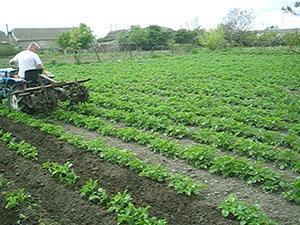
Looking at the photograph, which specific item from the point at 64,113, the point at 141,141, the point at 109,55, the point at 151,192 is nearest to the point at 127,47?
the point at 109,55

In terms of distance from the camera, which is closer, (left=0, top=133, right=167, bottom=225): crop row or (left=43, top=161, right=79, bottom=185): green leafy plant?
(left=0, top=133, right=167, bottom=225): crop row

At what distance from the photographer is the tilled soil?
500cm

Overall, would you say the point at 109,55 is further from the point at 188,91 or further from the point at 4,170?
the point at 4,170

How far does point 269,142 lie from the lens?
7914 mm

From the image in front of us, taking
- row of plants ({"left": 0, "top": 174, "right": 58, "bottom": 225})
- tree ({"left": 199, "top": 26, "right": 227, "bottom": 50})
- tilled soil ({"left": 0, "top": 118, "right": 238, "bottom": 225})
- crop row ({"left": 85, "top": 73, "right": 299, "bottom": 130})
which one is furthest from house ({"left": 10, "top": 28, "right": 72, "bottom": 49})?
row of plants ({"left": 0, "top": 174, "right": 58, "bottom": 225})

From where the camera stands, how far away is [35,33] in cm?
5959

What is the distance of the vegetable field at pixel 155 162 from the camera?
5105mm

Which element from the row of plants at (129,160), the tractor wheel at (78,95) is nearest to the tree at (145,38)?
the tractor wheel at (78,95)

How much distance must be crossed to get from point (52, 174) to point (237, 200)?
2.83 meters

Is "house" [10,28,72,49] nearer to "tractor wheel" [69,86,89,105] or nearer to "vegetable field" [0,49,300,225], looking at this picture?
"tractor wheel" [69,86,89,105]

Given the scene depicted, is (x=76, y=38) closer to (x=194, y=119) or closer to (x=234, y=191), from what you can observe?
(x=194, y=119)

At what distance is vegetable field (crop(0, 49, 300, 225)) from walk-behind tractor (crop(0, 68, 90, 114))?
304 millimetres

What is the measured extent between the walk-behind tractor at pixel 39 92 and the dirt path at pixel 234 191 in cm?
355

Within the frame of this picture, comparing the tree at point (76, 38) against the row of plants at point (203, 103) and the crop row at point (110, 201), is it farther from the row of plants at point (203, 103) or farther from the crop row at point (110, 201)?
the crop row at point (110, 201)
